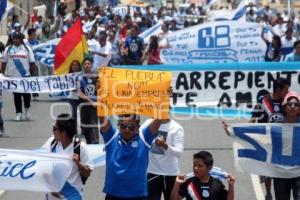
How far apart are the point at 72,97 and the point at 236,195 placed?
4335 mm

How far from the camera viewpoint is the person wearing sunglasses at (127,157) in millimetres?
8086

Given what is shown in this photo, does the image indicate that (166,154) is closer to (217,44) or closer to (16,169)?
(16,169)

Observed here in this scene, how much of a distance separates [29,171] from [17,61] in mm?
10489

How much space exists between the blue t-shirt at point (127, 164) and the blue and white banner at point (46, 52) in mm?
15577

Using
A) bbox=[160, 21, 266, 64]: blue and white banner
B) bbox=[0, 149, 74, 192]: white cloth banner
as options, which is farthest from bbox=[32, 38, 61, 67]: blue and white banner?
bbox=[0, 149, 74, 192]: white cloth banner

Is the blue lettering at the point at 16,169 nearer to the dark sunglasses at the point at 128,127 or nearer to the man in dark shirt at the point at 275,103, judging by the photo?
the dark sunglasses at the point at 128,127

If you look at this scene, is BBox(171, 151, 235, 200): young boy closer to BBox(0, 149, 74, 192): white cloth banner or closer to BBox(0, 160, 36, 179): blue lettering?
BBox(0, 149, 74, 192): white cloth banner

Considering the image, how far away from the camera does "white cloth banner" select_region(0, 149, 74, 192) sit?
329 inches

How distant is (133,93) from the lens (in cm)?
837

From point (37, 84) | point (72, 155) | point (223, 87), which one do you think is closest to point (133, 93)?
point (72, 155)

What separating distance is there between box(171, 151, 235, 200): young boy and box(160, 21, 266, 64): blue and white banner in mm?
13321

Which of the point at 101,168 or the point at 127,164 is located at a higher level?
the point at 127,164

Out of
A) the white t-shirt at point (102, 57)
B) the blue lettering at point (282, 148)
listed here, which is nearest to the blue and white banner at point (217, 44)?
the white t-shirt at point (102, 57)

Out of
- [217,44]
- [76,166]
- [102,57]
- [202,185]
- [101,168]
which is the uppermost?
[217,44]
